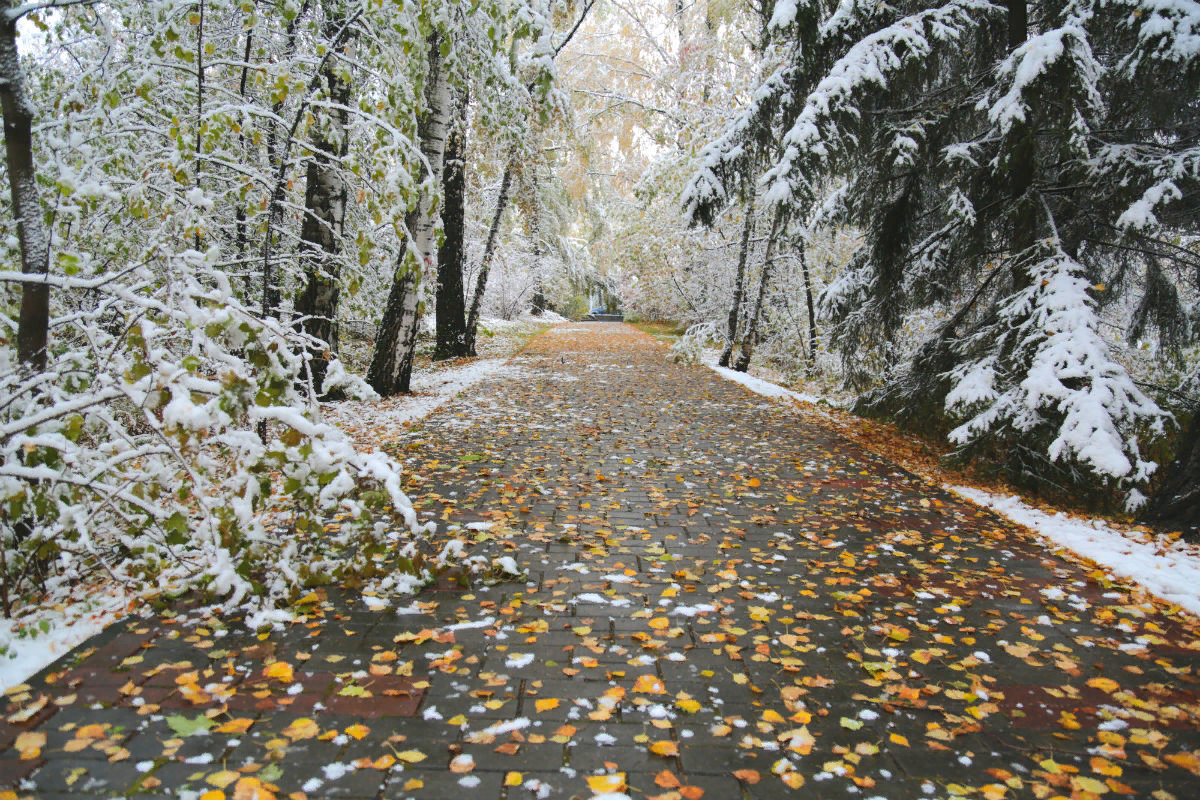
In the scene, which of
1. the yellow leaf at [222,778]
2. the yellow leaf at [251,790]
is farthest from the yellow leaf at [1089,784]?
the yellow leaf at [222,778]

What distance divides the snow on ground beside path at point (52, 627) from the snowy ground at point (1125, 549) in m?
5.64

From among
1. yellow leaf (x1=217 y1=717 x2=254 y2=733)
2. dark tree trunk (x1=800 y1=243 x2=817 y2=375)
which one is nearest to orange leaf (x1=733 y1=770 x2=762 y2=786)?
yellow leaf (x1=217 y1=717 x2=254 y2=733)

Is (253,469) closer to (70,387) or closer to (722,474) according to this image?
(70,387)

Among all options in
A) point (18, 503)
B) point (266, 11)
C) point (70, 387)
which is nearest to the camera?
point (18, 503)

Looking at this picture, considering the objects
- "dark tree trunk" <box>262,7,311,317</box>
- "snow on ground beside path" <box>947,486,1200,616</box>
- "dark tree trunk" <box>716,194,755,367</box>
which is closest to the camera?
"snow on ground beside path" <box>947,486,1200,616</box>

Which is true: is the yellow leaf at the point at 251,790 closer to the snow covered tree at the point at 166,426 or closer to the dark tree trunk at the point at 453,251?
the snow covered tree at the point at 166,426

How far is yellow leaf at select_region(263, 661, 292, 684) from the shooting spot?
276 cm

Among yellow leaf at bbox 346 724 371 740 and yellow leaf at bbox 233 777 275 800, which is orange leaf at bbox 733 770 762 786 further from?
yellow leaf at bbox 233 777 275 800

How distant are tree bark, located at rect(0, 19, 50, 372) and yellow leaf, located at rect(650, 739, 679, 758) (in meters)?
3.38

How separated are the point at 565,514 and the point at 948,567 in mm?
2588

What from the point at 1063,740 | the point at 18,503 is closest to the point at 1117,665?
the point at 1063,740

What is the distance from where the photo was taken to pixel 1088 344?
4949mm

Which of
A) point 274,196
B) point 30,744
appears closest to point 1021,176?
point 274,196

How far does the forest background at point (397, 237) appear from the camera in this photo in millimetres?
3166
